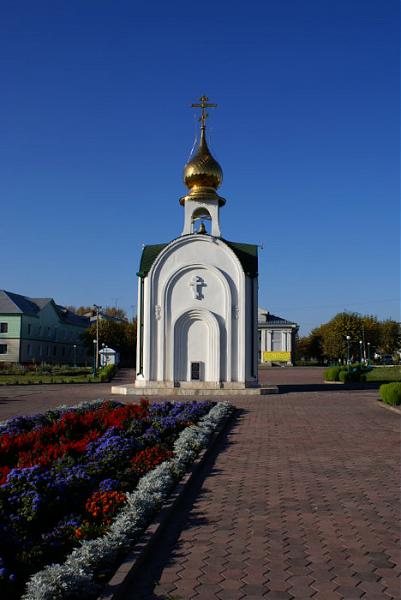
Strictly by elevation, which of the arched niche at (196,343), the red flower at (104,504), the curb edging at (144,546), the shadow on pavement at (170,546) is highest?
the arched niche at (196,343)

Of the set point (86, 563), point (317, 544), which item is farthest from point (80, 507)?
point (317, 544)

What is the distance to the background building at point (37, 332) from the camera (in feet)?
164

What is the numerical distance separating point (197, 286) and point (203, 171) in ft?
18.4

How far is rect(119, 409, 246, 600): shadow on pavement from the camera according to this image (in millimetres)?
4348

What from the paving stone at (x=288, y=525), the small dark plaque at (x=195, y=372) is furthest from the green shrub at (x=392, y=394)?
the small dark plaque at (x=195, y=372)

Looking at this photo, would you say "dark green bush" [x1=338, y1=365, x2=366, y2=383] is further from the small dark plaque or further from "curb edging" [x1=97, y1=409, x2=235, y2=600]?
"curb edging" [x1=97, y1=409, x2=235, y2=600]

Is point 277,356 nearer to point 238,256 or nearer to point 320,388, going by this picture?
point 320,388

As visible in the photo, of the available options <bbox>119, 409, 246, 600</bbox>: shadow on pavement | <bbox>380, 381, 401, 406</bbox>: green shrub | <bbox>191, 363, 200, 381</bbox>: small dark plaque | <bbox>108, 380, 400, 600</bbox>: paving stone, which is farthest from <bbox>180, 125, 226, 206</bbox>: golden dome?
<bbox>119, 409, 246, 600</bbox>: shadow on pavement

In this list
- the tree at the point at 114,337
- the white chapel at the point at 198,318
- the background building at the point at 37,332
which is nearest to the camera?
the white chapel at the point at 198,318

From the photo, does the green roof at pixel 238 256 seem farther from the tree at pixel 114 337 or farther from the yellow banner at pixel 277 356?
the yellow banner at pixel 277 356

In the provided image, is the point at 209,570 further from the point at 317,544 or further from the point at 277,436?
the point at 277,436

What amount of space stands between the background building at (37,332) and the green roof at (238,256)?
86.9 ft

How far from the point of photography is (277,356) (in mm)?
70688

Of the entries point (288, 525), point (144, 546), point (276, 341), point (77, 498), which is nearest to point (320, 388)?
point (288, 525)
